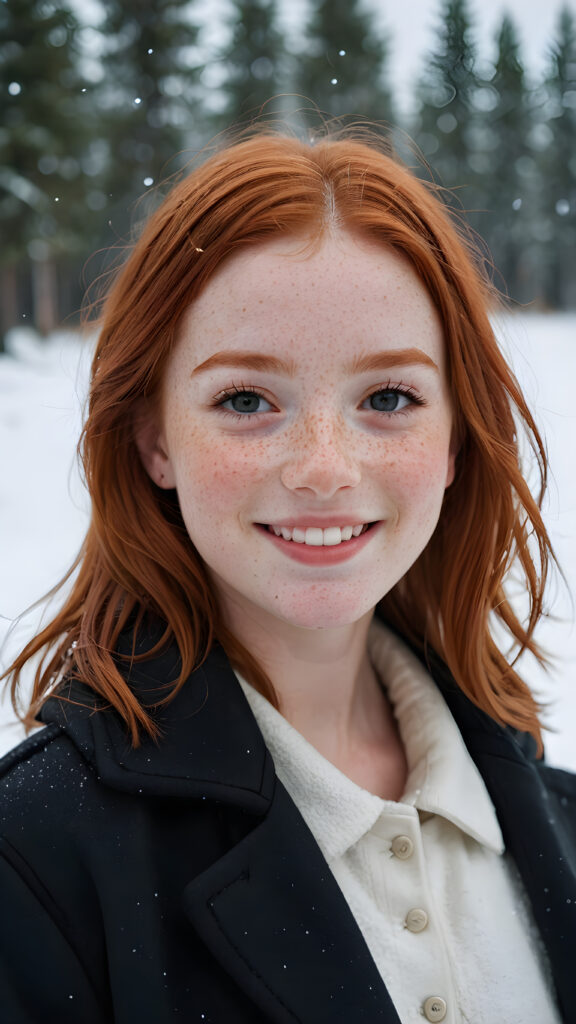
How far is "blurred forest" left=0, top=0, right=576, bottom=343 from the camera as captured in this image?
3324 mm

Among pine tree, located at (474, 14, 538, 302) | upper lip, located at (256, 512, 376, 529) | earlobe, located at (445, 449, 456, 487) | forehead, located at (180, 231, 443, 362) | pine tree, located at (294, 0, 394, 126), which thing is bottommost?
upper lip, located at (256, 512, 376, 529)

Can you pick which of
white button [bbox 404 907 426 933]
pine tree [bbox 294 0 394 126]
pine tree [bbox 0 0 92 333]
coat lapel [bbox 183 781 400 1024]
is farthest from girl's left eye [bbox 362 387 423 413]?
pine tree [bbox 294 0 394 126]

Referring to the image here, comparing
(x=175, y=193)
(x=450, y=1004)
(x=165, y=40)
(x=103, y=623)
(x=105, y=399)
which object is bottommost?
(x=450, y=1004)

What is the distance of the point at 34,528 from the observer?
9.79ft

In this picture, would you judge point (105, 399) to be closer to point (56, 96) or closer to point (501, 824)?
point (501, 824)

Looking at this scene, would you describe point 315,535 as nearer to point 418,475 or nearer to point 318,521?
point 318,521

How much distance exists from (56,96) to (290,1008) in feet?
12.2

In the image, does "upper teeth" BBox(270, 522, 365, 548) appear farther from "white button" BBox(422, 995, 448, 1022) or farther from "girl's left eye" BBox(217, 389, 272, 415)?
"white button" BBox(422, 995, 448, 1022)

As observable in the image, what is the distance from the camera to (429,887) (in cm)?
128

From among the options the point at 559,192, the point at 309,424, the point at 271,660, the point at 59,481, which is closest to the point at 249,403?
the point at 309,424

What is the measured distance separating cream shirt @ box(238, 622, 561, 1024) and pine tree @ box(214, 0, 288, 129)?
3204 mm

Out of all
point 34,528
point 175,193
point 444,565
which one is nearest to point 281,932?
point 444,565

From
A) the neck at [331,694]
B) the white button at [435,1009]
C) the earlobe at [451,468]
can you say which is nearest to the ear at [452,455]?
the earlobe at [451,468]

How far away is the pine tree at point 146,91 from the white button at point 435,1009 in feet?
10.0
